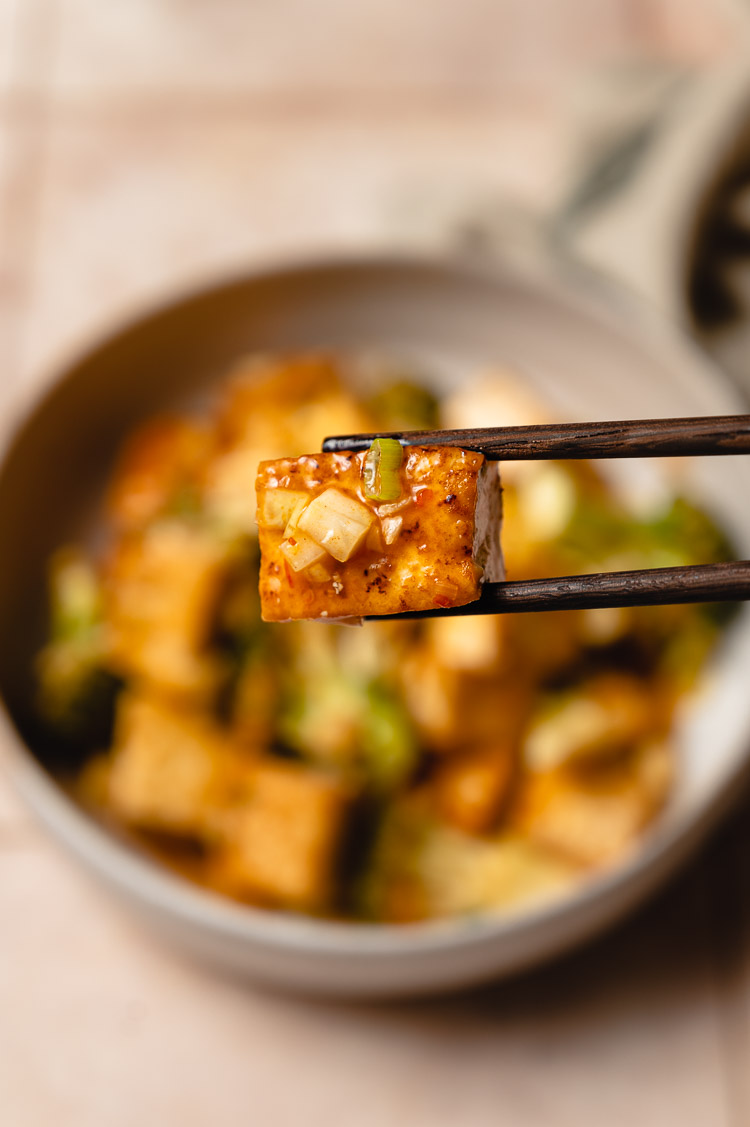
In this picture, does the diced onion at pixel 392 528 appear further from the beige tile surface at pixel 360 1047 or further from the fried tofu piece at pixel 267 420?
the beige tile surface at pixel 360 1047

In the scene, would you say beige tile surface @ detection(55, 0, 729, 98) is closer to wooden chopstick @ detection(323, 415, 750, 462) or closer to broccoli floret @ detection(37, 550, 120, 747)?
broccoli floret @ detection(37, 550, 120, 747)

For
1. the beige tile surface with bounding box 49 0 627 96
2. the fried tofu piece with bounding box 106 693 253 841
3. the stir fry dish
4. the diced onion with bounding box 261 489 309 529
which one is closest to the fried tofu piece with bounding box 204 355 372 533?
the stir fry dish

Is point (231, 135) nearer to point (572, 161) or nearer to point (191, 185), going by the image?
point (191, 185)

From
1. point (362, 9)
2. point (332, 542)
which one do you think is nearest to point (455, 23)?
point (362, 9)

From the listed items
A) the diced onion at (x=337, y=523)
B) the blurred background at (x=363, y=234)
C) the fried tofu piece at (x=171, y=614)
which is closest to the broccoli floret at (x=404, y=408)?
the blurred background at (x=363, y=234)

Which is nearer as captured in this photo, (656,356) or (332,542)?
(332,542)

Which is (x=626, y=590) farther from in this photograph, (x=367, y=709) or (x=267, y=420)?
(x=267, y=420)
